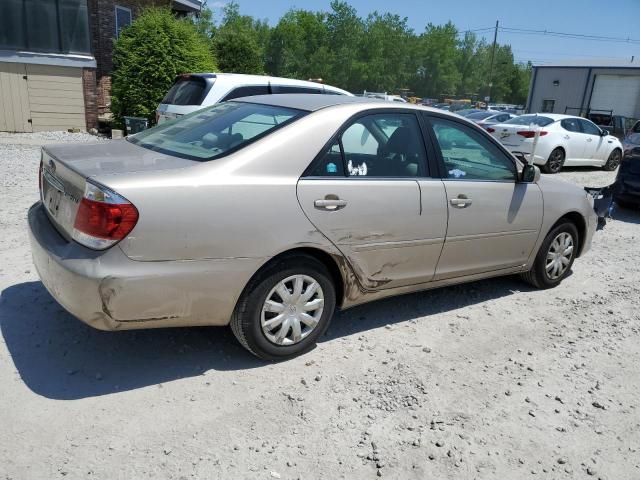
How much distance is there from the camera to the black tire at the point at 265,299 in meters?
3.31

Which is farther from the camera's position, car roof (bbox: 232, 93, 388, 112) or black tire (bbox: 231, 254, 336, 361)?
car roof (bbox: 232, 93, 388, 112)

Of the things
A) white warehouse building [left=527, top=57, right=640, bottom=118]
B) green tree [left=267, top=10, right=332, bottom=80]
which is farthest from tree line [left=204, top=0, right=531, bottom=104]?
white warehouse building [left=527, top=57, right=640, bottom=118]

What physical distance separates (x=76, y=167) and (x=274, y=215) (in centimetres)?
116

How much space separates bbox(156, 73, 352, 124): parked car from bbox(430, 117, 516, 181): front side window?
4.63 meters

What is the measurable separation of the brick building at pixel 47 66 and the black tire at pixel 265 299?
14.3m

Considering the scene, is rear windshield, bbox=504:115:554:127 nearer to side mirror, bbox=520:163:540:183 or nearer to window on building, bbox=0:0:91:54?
side mirror, bbox=520:163:540:183

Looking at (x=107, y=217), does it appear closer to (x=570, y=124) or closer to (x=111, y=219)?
(x=111, y=219)

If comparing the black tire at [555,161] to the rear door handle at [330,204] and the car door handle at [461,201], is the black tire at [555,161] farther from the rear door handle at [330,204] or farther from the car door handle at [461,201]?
the rear door handle at [330,204]

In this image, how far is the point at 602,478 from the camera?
9.19 ft

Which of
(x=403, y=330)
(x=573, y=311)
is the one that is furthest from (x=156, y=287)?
(x=573, y=311)

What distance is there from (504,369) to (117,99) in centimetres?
1438

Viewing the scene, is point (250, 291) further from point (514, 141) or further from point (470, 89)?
point (470, 89)

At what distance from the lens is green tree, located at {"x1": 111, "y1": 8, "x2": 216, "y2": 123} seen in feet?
49.5

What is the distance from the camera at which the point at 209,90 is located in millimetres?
8531
